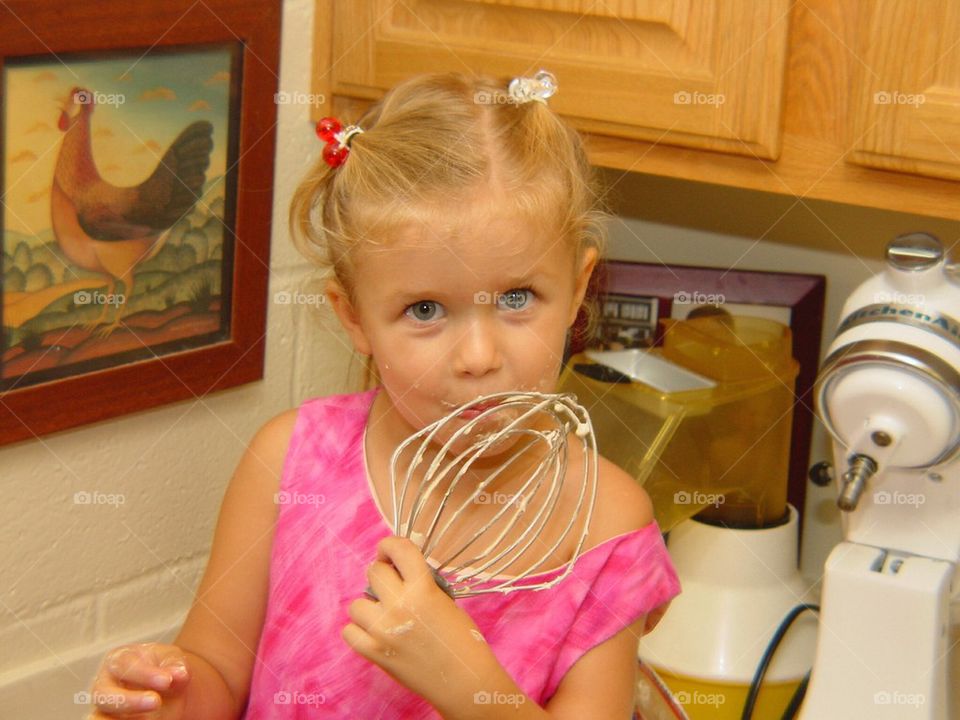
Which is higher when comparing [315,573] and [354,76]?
[354,76]

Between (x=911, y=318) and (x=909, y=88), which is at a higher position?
(x=909, y=88)

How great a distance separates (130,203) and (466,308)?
1.04 feet

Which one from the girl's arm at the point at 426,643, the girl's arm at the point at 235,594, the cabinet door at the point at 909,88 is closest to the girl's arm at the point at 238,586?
the girl's arm at the point at 235,594

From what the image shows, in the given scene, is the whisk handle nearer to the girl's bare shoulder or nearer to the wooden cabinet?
the girl's bare shoulder

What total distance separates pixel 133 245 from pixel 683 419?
1.44ft

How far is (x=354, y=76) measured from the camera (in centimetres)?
106

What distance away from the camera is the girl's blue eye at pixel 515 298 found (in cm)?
78

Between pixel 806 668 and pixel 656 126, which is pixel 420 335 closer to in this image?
pixel 656 126

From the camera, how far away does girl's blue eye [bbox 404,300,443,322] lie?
2.55 feet

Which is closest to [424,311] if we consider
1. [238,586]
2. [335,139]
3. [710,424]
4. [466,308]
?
A: [466,308]

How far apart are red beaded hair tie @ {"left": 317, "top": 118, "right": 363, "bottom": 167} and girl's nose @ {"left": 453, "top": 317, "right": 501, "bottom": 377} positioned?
0.49ft

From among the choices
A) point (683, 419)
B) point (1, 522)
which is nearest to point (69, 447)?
point (1, 522)

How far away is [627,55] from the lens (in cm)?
91

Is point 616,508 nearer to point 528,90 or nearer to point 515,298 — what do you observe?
point 515,298
